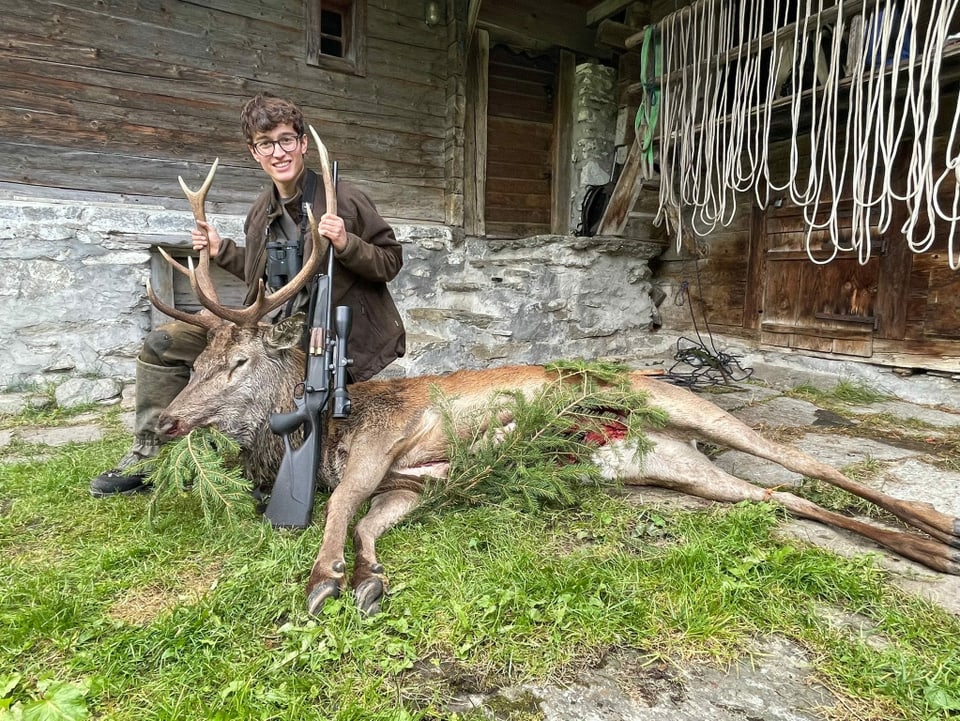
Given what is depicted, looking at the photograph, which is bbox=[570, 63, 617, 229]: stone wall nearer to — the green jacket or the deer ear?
the green jacket

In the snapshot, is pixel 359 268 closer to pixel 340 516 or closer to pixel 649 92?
pixel 340 516

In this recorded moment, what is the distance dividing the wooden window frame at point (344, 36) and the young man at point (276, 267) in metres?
Answer: 3.74

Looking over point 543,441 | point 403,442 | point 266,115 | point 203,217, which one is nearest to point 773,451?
point 543,441

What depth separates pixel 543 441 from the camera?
8.98 ft

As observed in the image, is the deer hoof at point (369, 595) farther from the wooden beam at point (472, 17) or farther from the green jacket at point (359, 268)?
the wooden beam at point (472, 17)

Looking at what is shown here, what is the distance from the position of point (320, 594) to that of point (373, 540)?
1.31 ft

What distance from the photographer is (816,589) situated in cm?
200

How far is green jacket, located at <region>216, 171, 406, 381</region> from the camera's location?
3.03 metres

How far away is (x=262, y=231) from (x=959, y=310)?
17.5 feet

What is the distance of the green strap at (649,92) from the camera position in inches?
208

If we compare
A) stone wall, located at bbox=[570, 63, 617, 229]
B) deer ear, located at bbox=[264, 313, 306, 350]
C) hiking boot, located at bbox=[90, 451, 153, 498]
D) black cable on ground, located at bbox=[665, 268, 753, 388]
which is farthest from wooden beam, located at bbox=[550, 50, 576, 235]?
hiking boot, located at bbox=[90, 451, 153, 498]

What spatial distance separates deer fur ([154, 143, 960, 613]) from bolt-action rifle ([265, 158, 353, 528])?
0.15 m

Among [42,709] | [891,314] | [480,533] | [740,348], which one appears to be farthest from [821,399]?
[42,709]

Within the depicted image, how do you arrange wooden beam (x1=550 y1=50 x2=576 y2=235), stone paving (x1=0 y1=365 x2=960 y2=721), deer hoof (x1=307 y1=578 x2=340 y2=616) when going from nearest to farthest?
stone paving (x1=0 y1=365 x2=960 y2=721) < deer hoof (x1=307 y1=578 x2=340 y2=616) < wooden beam (x1=550 y1=50 x2=576 y2=235)
